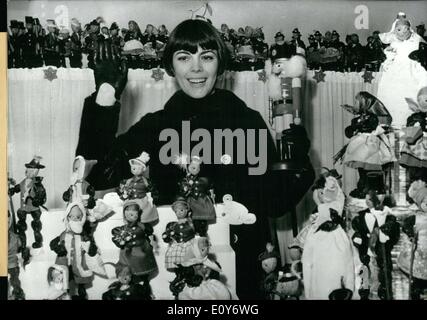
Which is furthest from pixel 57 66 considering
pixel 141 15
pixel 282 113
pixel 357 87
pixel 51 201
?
pixel 357 87

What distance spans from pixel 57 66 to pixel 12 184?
2.15ft

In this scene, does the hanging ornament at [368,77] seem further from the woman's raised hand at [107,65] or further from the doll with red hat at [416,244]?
the woman's raised hand at [107,65]

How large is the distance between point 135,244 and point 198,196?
0.40 m

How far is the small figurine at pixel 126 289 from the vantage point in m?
2.85

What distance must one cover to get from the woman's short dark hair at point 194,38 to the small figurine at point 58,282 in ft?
4.06

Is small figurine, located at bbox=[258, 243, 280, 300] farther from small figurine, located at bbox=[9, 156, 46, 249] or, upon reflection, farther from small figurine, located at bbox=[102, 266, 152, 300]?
small figurine, located at bbox=[9, 156, 46, 249]

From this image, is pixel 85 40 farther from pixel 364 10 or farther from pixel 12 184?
pixel 364 10

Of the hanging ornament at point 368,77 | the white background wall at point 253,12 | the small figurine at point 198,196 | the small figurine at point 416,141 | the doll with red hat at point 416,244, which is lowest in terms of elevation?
the doll with red hat at point 416,244

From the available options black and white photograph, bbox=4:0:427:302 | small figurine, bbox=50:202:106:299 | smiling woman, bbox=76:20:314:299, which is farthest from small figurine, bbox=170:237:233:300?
small figurine, bbox=50:202:106:299

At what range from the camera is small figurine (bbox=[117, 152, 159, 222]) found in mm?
2900

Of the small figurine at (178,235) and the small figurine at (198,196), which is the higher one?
the small figurine at (198,196)

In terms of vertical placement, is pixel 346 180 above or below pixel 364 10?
below

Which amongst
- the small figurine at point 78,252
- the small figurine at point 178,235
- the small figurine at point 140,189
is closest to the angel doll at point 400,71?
the small figurine at point 178,235

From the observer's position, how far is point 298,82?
2969 mm
